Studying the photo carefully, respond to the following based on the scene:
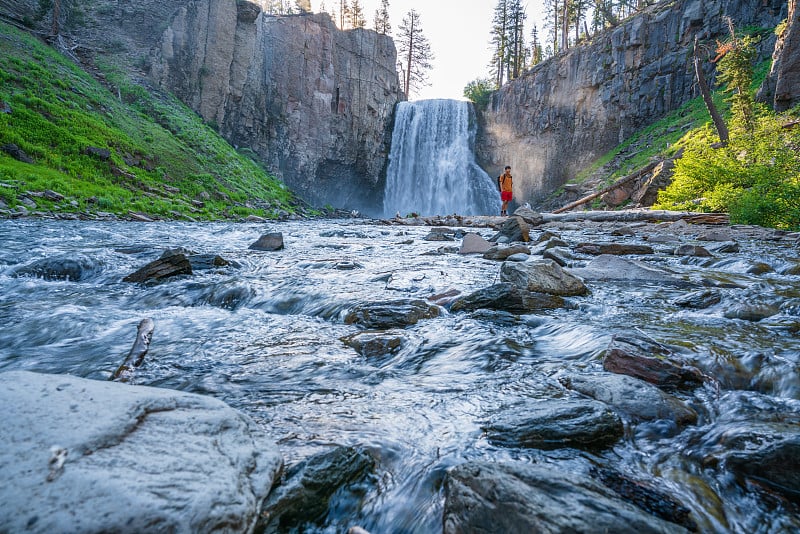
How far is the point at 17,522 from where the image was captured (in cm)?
85

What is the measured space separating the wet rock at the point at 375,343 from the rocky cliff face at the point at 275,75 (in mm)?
31862

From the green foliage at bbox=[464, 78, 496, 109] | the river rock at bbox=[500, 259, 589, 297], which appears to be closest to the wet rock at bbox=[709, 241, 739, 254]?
the river rock at bbox=[500, 259, 589, 297]

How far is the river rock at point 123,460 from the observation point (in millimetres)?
908

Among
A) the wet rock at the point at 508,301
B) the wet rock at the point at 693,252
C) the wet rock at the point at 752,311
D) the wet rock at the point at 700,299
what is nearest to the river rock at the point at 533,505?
the wet rock at the point at 508,301

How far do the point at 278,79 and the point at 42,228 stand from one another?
28.7 metres

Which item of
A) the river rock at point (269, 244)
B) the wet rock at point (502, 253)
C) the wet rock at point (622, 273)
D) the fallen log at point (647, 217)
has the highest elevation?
the fallen log at point (647, 217)

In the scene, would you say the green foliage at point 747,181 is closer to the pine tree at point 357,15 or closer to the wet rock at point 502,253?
the wet rock at point 502,253

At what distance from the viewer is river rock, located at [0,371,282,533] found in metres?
0.91

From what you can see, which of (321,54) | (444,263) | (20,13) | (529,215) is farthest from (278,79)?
(444,263)

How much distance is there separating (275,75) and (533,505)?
125 feet

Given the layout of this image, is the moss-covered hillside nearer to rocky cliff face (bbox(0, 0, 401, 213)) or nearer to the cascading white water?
rocky cliff face (bbox(0, 0, 401, 213))

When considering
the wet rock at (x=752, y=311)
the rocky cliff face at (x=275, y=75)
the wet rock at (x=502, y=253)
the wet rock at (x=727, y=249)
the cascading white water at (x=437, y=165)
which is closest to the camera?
the wet rock at (x=752, y=311)

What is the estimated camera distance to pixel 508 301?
3.71 meters

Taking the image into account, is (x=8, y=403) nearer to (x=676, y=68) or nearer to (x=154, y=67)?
(x=154, y=67)
